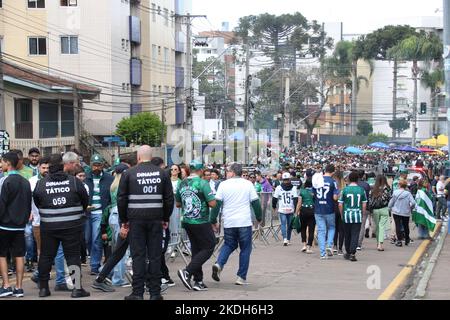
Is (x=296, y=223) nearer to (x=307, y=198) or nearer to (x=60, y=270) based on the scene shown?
(x=307, y=198)

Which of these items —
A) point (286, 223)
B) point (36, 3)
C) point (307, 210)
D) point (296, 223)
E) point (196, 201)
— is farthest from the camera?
point (36, 3)

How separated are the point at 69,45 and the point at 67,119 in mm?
6638

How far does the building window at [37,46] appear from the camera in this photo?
47875 millimetres

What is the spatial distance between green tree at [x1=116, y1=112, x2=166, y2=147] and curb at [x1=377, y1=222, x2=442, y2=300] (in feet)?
96.8

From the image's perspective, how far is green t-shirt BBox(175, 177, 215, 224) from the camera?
11195 mm

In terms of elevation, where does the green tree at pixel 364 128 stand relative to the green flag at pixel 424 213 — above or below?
above

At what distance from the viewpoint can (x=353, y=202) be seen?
51.7 ft

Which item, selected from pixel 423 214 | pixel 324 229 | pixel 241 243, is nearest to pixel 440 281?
pixel 241 243

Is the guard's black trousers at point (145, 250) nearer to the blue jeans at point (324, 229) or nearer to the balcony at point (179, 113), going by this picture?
the blue jeans at point (324, 229)

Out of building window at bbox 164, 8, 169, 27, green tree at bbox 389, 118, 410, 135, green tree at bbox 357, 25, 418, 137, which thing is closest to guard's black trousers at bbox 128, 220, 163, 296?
building window at bbox 164, 8, 169, 27

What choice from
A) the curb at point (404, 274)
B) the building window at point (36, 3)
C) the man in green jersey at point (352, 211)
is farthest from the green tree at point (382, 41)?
the man in green jersey at point (352, 211)

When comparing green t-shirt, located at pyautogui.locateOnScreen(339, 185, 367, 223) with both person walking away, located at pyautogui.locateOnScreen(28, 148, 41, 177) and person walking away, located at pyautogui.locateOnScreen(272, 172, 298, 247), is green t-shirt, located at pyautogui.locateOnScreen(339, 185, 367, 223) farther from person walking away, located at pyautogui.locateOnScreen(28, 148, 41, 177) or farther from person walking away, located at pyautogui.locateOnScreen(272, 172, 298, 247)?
person walking away, located at pyautogui.locateOnScreen(28, 148, 41, 177)

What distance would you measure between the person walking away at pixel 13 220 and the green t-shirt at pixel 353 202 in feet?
23.6

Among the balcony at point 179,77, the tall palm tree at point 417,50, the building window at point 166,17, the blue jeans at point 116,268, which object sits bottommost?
the blue jeans at point 116,268
